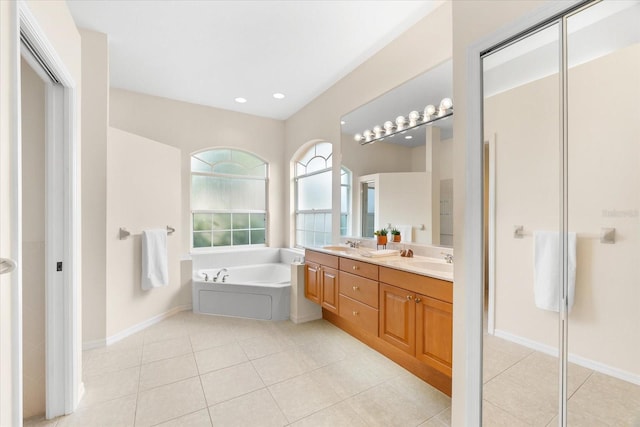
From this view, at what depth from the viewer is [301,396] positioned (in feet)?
6.34

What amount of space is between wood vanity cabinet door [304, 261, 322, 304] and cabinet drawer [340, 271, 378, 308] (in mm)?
412

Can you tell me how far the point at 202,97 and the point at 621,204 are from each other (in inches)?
173

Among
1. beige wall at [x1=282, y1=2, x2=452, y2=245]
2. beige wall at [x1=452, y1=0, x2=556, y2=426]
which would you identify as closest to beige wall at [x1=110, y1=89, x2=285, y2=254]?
beige wall at [x1=282, y1=2, x2=452, y2=245]

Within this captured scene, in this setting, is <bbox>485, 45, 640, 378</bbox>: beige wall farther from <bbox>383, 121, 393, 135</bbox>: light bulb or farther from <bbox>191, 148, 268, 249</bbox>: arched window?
<bbox>191, 148, 268, 249</bbox>: arched window

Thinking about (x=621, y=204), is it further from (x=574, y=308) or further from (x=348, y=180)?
(x=348, y=180)

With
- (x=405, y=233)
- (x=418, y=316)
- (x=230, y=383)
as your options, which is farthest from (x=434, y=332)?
(x=230, y=383)

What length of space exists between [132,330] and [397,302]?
2.74m

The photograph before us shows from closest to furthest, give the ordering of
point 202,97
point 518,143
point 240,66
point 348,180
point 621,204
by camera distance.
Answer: point 621,204, point 518,143, point 240,66, point 348,180, point 202,97

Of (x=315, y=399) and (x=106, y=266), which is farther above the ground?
(x=106, y=266)

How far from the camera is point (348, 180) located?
341 cm

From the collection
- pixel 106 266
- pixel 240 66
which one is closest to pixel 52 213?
pixel 106 266

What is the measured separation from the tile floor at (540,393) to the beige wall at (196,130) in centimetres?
371

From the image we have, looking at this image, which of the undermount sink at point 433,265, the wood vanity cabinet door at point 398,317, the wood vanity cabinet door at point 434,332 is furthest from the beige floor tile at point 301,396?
the undermount sink at point 433,265

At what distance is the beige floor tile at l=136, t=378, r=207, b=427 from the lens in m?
1.74
